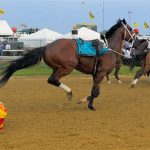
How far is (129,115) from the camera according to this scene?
1175 cm

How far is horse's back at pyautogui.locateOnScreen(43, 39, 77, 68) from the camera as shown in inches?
485

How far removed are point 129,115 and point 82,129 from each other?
241 centimetres

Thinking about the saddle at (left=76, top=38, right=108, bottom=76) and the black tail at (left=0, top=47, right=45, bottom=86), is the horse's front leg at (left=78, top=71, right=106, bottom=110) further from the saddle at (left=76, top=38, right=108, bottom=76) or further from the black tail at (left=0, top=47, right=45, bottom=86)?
the black tail at (left=0, top=47, right=45, bottom=86)

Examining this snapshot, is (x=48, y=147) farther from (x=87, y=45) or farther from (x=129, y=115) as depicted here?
(x=87, y=45)

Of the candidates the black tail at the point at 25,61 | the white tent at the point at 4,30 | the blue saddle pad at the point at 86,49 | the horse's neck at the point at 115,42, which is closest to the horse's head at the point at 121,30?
the horse's neck at the point at 115,42

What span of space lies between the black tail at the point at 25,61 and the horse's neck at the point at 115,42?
220cm

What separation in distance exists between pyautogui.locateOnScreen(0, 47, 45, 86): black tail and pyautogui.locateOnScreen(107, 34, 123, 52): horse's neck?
2.20m

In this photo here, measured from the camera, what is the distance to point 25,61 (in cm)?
1258

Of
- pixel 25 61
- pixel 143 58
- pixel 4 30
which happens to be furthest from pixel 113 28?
pixel 4 30

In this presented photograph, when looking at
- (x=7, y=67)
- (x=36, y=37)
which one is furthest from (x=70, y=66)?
(x=36, y=37)

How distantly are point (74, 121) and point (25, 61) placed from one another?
2608 millimetres

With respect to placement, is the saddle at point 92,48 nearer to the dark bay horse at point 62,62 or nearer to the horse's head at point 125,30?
the dark bay horse at point 62,62

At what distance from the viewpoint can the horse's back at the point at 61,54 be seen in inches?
485

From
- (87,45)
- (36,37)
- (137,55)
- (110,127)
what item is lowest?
(36,37)
